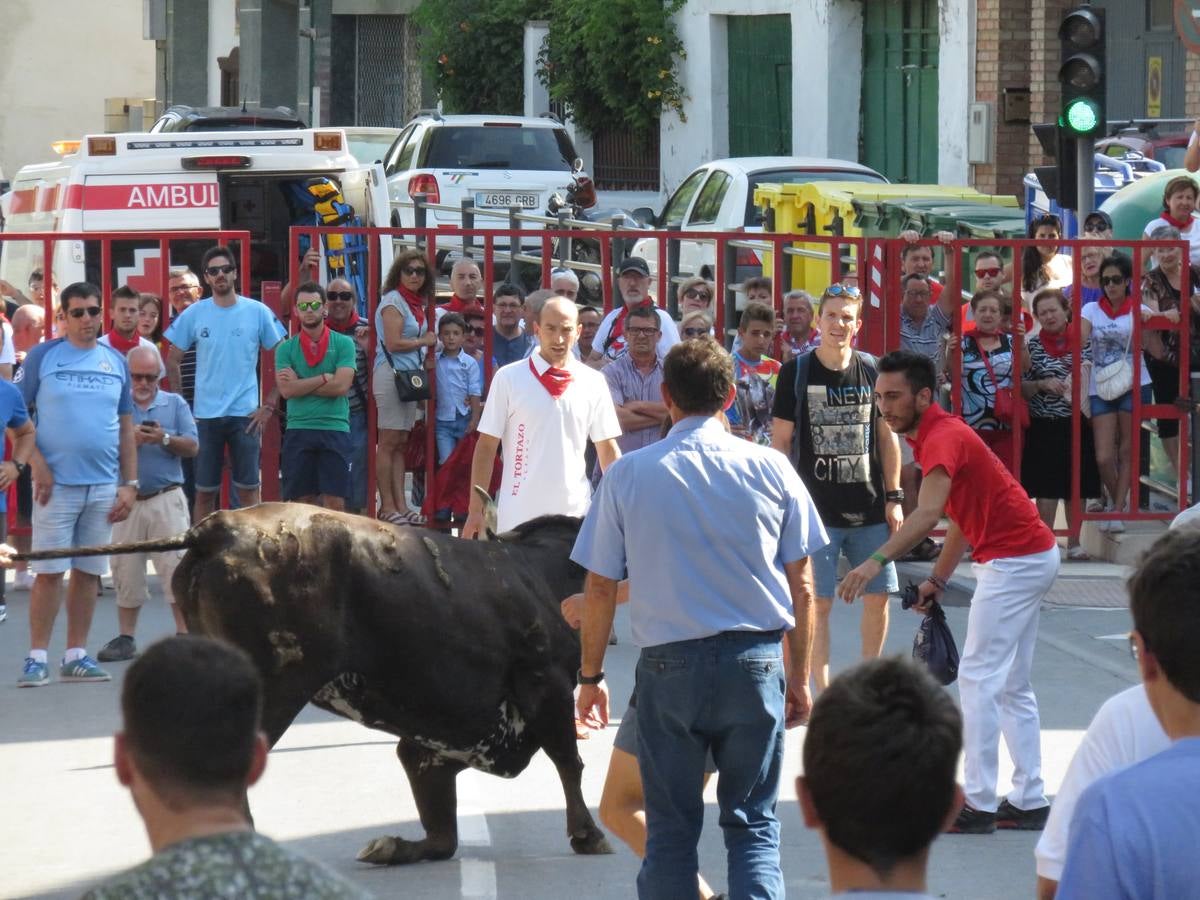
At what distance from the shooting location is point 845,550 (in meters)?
9.20

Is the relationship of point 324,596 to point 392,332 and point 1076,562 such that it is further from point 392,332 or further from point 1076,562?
point 1076,562

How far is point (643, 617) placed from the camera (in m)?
5.50

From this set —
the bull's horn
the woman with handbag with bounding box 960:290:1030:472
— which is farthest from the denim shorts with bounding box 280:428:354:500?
the bull's horn

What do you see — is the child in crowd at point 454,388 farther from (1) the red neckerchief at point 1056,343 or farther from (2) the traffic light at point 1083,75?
(2) the traffic light at point 1083,75

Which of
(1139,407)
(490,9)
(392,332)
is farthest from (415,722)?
(490,9)

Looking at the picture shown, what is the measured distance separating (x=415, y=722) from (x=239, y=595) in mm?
775

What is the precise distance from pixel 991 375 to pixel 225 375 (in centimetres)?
468

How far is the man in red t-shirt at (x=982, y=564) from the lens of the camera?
7.02 meters

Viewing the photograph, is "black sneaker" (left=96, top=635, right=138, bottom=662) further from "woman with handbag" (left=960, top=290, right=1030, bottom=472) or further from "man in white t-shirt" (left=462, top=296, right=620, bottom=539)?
"woman with handbag" (left=960, top=290, right=1030, bottom=472)

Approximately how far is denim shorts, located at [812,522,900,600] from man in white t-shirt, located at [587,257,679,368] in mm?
2282

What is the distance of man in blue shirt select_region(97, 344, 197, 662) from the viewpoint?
33.5 ft

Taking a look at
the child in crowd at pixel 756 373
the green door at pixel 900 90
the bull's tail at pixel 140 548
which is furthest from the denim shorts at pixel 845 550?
the green door at pixel 900 90

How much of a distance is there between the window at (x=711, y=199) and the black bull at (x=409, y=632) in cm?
1328

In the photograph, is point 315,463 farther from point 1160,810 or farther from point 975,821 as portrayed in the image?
point 1160,810
